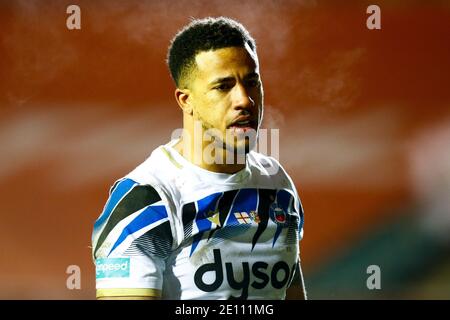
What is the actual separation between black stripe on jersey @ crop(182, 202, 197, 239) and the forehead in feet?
1.92

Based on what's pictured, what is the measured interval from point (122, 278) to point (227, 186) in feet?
2.09

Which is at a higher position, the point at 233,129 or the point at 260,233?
the point at 233,129

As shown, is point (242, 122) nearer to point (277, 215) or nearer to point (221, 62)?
point (221, 62)

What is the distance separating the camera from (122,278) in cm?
250

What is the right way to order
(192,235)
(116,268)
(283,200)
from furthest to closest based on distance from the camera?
(283,200)
(192,235)
(116,268)

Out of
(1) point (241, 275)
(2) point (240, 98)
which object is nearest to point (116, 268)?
(1) point (241, 275)

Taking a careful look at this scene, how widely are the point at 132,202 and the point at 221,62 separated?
0.74m

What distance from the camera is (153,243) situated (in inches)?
99.4

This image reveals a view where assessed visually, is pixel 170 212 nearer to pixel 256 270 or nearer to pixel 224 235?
pixel 224 235

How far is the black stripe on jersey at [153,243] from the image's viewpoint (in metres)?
2.51

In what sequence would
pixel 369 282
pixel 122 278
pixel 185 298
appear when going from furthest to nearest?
pixel 369 282, pixel 185 298, pixel 122 278

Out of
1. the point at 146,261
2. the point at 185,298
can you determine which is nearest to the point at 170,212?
the point at 146,261

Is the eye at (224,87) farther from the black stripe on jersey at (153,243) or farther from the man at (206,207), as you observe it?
the black stripe on jersey at (153,243)

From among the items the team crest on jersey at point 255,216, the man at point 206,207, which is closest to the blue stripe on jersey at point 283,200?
the man at point 206,207
